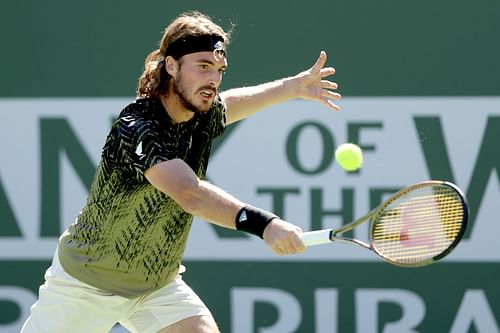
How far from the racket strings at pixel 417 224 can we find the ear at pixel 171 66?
3.04ft

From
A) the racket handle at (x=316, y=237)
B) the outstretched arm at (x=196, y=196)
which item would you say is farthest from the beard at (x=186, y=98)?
the racket handle at (x=316, y=237)

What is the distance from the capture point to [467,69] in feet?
19.2

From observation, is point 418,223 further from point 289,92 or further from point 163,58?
point 163,58

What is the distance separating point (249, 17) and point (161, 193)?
6.79ft

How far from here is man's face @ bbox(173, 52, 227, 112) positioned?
4109 mm

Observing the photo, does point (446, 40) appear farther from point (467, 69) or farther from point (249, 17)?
point (249, 17)

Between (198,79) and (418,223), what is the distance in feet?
3.08

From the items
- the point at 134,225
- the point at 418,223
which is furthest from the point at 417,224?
the point at 134,225

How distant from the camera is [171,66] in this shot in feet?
13.9

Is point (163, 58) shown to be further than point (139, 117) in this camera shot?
Yes

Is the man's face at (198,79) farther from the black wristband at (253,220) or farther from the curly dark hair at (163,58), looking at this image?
the black wristband at (253,220)

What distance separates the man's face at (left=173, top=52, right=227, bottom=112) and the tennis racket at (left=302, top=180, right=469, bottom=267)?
683 millimetres

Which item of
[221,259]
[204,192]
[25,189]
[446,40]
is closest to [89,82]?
[25,189]

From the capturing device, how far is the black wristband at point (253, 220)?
11.5 feet
